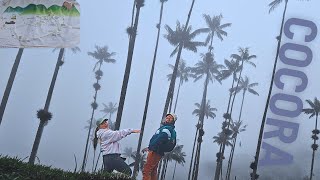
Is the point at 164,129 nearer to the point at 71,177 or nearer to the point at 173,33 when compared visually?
the point at 71,177

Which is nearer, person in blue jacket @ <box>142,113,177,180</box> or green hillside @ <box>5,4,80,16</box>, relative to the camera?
green hillside @ <box>5,4,80,16</box>

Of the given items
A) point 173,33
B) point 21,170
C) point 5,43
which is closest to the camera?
point 5,43

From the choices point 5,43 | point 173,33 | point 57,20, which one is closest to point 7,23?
point 5,43

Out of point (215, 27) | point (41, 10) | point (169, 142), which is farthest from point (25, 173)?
→ point (215, 27)

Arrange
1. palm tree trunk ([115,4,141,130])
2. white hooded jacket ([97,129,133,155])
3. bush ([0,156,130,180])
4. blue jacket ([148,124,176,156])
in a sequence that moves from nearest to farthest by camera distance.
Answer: bush ([0,156,130,180])
blue jacket ([148,124,176,156])
white hooded jacket ([97,129,133,155])
palm tree trunk ([115,4,141,130])

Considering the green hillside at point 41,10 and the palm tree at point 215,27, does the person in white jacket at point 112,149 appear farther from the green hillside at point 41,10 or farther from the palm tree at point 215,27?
the palm tree at point 215,27

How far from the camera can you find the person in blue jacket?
612 cm

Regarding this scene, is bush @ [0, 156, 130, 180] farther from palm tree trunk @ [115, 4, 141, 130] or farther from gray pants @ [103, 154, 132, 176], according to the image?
palm tree trunk @ [115, 4, 141, 130]

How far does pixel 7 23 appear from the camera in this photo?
336cm

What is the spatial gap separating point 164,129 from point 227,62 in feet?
157

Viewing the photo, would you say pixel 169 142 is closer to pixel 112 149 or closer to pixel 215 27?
pixel 112 149

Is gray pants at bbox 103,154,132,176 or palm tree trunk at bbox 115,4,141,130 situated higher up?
palm tree trunk at bbox 115,4,141,130

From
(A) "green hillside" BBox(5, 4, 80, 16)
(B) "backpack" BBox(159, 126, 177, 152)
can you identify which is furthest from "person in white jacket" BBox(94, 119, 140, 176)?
(A) "green hillside" BBox(5, 4, 80, 16)

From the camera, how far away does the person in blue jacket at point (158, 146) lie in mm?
6117
